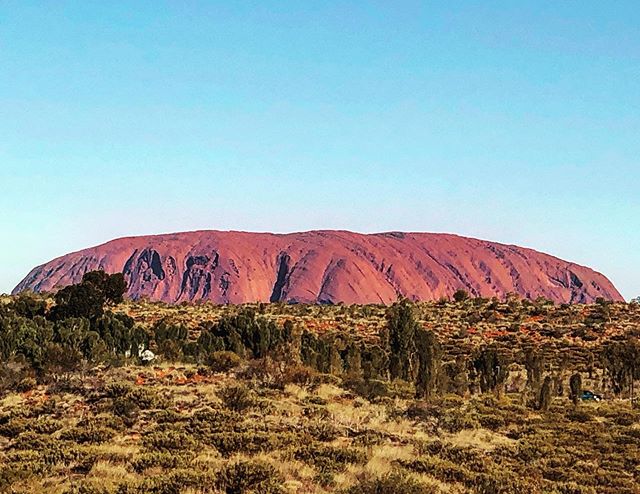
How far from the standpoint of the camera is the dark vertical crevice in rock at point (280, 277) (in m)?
132

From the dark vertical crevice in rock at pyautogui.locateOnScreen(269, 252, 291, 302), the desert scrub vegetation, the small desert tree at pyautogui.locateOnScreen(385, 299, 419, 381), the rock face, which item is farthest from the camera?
the dark vertical crevice in rock at pyautogui.locateOnScreen(269, 252, 291, 302)

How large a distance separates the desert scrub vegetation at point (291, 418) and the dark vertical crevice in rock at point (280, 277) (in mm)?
90767

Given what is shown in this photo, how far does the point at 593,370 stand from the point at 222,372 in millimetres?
22920

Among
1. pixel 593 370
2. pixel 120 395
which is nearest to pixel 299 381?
pixel 120 395

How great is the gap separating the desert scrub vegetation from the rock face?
3545 inches

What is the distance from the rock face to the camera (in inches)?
5182

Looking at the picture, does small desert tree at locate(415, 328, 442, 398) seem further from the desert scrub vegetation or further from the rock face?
the rock face

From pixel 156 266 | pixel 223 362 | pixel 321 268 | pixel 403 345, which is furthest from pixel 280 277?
pixel 223 362

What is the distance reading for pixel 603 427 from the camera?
70.9 feet

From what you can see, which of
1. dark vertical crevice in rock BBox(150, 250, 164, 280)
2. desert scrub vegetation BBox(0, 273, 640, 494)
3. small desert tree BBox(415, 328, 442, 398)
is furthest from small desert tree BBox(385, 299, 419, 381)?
dark vertical crevice in rock BBox(150, 250, 164, 280)

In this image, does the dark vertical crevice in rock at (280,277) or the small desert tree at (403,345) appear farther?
the dark vertical crevice in rock at (280,277)

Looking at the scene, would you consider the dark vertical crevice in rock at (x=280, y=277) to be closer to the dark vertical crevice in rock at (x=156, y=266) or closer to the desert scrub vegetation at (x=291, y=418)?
the dark vertical crevice in rock at (x=156, y=266)

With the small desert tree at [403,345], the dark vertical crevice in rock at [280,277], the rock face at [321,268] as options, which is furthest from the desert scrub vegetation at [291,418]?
the dark vertical crevice in rock at [280,277]

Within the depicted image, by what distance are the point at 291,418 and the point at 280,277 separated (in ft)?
392
